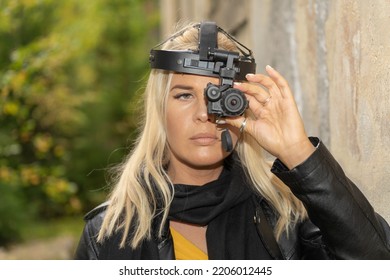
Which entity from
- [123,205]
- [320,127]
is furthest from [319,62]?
[123,205]

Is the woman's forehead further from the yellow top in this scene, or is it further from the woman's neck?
the yellow top

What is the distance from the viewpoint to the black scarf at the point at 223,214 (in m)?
2.59

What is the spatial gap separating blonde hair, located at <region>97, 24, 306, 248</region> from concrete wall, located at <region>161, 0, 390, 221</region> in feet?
1.08

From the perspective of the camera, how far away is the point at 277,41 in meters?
4.54

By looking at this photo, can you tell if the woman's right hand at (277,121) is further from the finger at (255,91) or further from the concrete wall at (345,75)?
the concrete wall at (345,75)

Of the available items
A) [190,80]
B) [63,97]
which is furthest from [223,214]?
[63,97]

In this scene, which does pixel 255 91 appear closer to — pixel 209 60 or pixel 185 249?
pixel 209 60

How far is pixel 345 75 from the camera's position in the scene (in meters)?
2.91

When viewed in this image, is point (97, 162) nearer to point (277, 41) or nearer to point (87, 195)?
point (87, 195)

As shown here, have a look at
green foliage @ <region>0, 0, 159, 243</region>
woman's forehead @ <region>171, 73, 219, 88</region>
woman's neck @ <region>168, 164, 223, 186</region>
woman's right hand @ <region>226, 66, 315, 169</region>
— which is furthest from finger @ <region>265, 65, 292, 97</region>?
green foliage @ <region>0, 0, 159, 243</region>

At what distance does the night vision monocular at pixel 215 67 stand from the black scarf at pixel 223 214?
0.68 feet

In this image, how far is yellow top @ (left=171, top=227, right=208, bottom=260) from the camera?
2.60 m

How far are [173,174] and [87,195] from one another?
8684 millimetres

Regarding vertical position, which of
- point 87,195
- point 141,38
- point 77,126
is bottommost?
point 87,195
